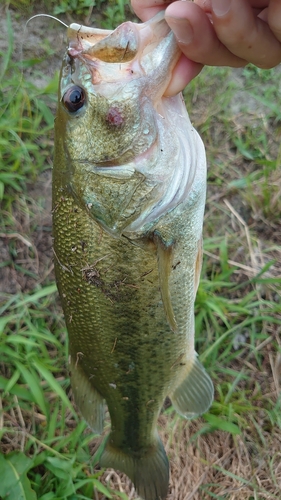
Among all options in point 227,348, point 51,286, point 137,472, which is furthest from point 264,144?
point 137,472

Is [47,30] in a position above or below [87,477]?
above

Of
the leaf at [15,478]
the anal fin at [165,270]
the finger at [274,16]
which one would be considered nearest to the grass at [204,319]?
the leaf at [15,478]

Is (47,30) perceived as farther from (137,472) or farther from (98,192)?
(137,472)

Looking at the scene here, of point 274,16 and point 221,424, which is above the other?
point 274,16

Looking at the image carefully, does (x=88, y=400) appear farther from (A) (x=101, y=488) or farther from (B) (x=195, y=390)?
(A) (x=101, y=488)

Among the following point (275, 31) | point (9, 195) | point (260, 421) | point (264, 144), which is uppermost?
point (275, 31)

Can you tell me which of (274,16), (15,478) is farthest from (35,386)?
(274,16)

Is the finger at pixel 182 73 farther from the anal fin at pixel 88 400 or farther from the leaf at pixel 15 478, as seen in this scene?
the leaf at pixel 15 478
